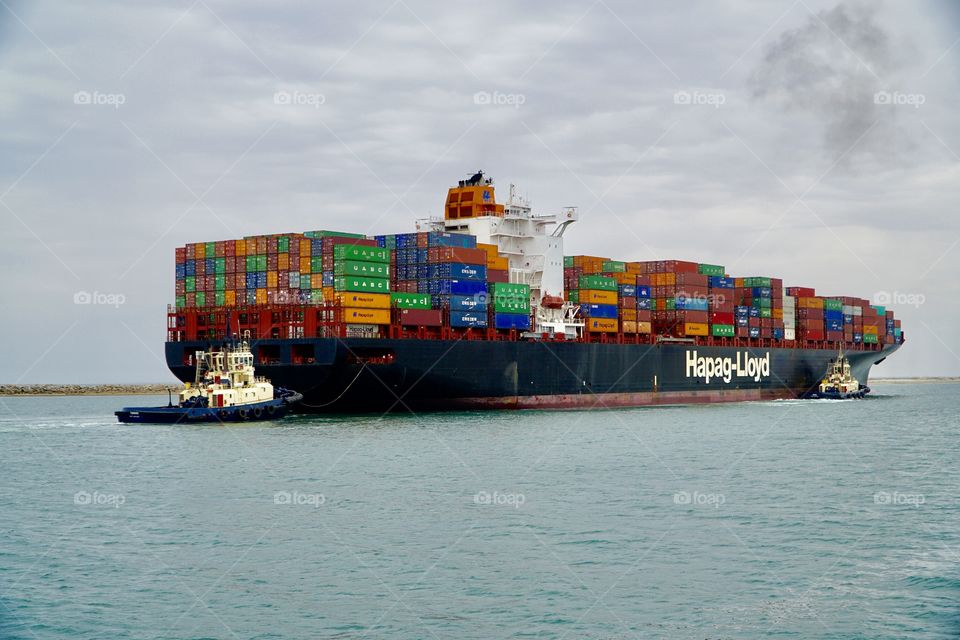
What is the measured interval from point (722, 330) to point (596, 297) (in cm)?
1493

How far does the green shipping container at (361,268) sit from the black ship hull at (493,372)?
3.91m

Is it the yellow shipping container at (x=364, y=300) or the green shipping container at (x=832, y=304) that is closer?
the yellow shipping container at (x=364, y=300)

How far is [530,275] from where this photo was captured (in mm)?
70688

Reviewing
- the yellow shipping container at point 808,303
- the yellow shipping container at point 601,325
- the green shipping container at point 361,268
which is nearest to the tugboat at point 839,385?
the yellow shipping container at point 808,303

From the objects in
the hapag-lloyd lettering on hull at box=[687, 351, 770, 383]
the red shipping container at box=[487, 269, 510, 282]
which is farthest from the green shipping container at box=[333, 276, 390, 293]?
the hapag-lloyd lettering on hull at box=[687, 351, 770, 383]

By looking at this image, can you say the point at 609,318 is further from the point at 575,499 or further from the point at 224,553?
the point at 224,553

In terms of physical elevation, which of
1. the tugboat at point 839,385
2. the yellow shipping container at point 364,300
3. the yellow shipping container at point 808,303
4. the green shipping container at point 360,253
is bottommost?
the tugboat at point 839,385

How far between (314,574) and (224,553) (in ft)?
9.57

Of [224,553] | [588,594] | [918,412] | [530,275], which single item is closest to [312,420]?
[530,275]

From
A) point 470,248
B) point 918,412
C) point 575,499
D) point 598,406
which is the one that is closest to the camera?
point 575,499

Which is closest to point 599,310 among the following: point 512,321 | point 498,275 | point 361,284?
point 498,275

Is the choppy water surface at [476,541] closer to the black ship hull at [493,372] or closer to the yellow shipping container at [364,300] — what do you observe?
the black ship hull at [493,372]

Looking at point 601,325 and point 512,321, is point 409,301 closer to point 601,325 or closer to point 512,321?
point 512,321

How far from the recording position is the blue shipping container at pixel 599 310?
2830 inches
